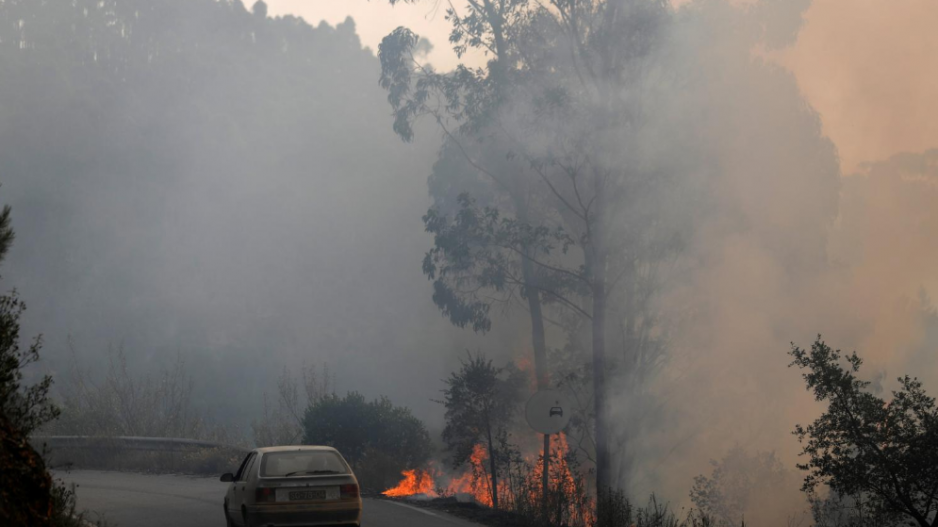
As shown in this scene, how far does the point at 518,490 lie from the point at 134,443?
1260 centimetres

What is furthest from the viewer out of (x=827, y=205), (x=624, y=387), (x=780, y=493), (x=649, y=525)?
(x=827, y=205)

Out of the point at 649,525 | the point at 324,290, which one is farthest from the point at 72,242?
the point at 649,525

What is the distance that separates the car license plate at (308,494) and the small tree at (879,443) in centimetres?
622

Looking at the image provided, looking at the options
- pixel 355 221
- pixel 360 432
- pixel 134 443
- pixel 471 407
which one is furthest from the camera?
pixel 355 221

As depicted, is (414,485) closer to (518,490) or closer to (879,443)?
(518,490)

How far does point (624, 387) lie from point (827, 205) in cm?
1060

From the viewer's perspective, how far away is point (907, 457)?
13148mm

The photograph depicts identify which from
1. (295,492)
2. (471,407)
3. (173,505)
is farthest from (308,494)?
(471,407)

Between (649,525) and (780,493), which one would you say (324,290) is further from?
(649,525)

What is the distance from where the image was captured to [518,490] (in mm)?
17188

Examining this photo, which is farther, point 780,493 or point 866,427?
point 780,493

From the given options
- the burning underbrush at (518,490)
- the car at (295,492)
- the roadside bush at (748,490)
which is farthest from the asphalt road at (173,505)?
the roadside bush at (748,490)

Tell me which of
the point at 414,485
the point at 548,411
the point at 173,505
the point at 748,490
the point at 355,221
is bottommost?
the point at 173,505

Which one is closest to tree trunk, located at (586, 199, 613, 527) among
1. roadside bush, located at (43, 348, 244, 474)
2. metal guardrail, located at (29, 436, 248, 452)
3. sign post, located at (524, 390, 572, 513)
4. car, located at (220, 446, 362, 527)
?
metal guardrail, located at (29, 436, 248, 452)
